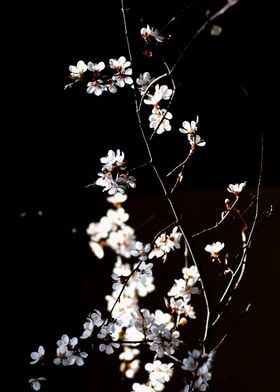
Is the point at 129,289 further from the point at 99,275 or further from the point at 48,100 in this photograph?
the point at 48,100

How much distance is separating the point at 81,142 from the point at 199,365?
245 centimetres

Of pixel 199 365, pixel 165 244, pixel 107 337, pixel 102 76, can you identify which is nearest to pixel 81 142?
pixel 102 76

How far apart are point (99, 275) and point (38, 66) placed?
165 centimetres

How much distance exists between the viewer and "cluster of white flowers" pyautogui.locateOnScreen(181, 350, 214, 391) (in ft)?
4.86

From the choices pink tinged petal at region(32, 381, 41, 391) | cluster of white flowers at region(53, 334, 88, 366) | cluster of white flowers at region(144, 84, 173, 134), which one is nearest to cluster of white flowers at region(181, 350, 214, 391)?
cluster of white flowers at region(53, 334, 88, 366)

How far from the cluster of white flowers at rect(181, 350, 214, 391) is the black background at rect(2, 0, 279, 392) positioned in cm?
173

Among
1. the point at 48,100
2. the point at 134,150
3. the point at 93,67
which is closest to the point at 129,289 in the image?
the point at 93,67

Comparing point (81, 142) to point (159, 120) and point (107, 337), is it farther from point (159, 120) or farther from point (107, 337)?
point (107, 337)

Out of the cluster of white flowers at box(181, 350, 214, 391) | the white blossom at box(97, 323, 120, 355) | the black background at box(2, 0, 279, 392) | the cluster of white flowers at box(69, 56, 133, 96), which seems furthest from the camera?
the black background at box(2, 0, 279, 392)

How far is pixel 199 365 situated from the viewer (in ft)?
4.75

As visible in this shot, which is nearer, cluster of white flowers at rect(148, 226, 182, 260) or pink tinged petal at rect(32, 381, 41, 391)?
pink tinged petal at rect(32, 381, 41, 391)

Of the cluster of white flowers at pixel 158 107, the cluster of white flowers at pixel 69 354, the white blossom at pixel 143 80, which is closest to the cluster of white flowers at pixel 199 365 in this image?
the cluster of white flowers at pixel 69 354

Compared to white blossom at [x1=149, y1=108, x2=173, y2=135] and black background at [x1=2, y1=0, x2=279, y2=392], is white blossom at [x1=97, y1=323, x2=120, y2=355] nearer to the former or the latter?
white blossom at [x1=149, y1=108, x2=173, y2=135]

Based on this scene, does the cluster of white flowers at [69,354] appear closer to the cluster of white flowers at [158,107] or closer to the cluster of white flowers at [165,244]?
the cluster of white flowers at [165,244]
